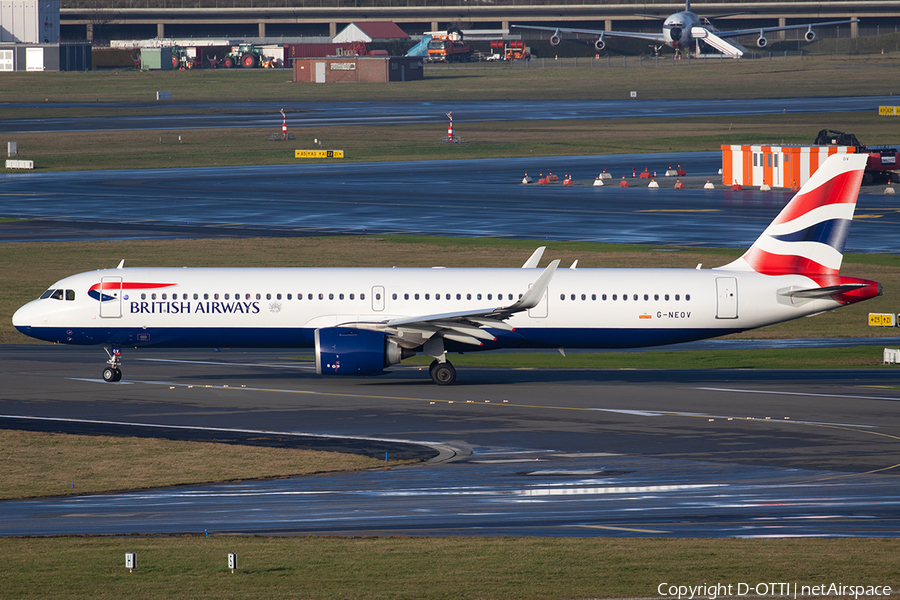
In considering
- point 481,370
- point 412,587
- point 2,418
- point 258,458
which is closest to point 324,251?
point 481,370

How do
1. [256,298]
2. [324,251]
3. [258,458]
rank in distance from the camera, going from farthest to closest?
1. [324,251]
2. [256,298]
3. [258,458]

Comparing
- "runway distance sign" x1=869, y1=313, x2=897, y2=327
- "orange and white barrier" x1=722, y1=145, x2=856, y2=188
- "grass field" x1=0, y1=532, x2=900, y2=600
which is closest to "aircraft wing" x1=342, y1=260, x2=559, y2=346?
"runway distance sign" x1=869, y1=313, x2=897, y2=327

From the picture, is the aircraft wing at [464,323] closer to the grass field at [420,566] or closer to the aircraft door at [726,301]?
the aircraft door at [726,301]

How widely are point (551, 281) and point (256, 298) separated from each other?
1034 cm

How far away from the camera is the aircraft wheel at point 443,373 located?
4247 cm

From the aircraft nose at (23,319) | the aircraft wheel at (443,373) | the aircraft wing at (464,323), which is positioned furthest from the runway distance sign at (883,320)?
the aircraft nose at (23,319)

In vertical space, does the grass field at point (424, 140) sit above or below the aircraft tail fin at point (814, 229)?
above

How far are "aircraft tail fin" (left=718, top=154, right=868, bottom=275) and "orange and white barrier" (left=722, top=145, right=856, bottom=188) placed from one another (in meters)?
53.3

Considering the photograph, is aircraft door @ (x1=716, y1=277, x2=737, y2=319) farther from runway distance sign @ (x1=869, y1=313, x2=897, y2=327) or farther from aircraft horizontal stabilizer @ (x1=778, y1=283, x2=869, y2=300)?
runway distance sign @ (x1=869, y1=313, x2=897, y2=327)

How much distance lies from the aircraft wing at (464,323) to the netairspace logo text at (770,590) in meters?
21.6

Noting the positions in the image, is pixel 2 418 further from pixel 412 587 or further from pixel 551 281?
pixel 412 587

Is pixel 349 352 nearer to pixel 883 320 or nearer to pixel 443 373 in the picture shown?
pixel 443 373

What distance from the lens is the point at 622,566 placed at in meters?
20.7

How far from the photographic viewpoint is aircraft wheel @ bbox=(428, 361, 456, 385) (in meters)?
42.5
